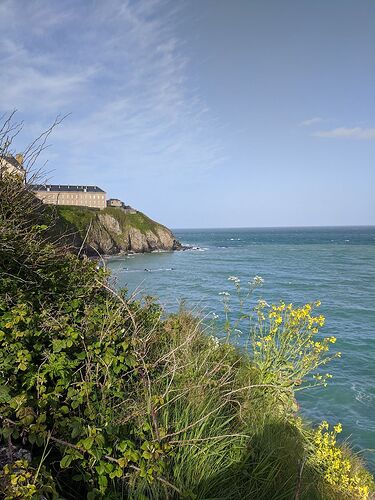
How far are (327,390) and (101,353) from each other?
9.60 meters

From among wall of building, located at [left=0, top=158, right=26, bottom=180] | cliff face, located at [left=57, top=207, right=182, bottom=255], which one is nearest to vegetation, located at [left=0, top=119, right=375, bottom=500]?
wall of building, located at [left=0, top=158, right=26, bottom=180]

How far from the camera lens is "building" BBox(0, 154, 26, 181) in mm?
4543

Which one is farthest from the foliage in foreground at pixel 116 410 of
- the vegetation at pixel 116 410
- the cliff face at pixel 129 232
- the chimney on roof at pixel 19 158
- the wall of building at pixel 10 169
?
the cliff face at pixel 129 232

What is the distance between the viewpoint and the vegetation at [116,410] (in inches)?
95.2

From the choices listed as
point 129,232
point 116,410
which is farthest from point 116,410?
point 129,232

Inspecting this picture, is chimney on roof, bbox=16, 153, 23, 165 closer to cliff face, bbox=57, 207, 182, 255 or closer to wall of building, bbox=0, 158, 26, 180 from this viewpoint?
wall of building, bbox=0, 158, 26, 180

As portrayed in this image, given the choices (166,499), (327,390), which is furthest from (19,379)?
(327,390)

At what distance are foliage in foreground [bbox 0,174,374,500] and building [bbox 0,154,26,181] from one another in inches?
6.3

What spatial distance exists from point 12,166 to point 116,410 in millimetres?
3677

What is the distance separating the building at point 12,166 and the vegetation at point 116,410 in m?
0.15

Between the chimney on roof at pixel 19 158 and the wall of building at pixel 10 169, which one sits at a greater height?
the chimney on roof at pixel 19 158

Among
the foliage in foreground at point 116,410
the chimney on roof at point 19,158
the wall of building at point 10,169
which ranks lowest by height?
the foliage in foreground at point 116,410

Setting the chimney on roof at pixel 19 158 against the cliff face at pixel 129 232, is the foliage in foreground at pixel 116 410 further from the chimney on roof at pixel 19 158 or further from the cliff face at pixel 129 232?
the cliff face at pixel 129 232

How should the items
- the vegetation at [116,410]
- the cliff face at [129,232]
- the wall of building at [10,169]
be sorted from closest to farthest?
the vegetation at [116,410], the wall of building at [10,169], the cliff face at [129,232]
